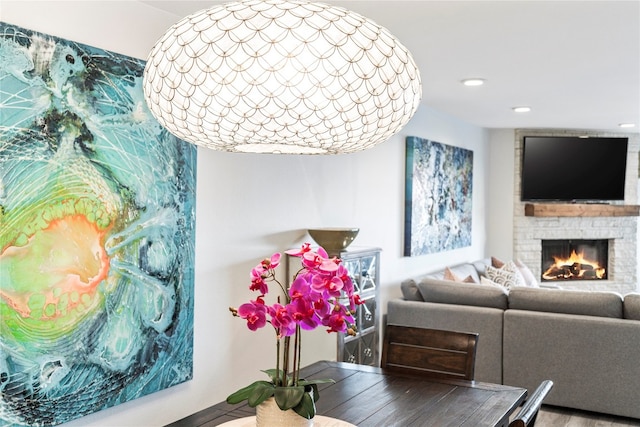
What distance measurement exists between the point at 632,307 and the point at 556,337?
53cm

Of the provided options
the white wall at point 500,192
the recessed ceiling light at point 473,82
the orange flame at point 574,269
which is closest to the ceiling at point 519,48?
the recessed ceiling light at point 473,82

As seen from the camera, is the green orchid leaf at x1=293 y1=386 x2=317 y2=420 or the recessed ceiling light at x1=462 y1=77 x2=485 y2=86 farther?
the recessed ceiling light at x1=462 y1=77 x2=485 y2=86

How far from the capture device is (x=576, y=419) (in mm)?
4367

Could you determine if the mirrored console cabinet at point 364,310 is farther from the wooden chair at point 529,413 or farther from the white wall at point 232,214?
the wooden chair at point 529,413

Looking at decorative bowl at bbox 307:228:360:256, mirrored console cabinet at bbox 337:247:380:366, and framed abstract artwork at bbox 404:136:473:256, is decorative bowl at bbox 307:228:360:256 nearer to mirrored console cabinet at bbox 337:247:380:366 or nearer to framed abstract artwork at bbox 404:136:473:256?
mirrored console cabinet at bbox 337:247:380:366

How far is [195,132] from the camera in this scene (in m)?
1.59

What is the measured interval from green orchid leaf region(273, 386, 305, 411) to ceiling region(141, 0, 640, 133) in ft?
6.23

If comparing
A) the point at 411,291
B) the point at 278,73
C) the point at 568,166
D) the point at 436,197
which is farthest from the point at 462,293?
the point at 568,166

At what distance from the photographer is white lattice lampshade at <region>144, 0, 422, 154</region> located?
140 centimetres

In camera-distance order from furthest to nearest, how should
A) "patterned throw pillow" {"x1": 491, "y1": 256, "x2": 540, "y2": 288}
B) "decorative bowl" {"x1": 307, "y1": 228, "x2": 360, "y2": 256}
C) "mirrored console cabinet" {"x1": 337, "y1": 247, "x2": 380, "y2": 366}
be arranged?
"patterned throw pillow" {"x1": 491, "y1": 256, "x2": 540, "y2": 288}, "mirrored console cabinet" {"x1": 337, "y1": 247, "x2": 380, "y2": 366}, "decorative bowl" {"x1": 307, "y1": 228, "x2": 360, "y2": 256}

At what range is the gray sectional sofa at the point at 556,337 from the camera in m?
4.23

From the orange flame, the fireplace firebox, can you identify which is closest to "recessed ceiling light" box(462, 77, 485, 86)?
the fireplace firebox

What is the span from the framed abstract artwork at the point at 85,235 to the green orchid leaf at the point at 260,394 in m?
1.21

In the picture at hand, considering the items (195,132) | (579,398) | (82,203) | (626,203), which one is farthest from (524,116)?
(195,132)
